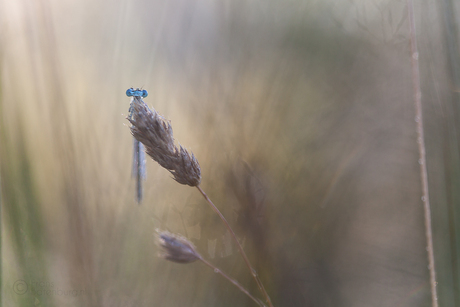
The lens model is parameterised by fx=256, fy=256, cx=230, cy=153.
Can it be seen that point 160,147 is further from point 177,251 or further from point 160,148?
point 177,251

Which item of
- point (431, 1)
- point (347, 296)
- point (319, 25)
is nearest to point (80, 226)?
point (347, 296)

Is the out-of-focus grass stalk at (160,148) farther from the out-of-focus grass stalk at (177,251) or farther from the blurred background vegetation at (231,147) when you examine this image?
the blurred background vegetation at (231,147)

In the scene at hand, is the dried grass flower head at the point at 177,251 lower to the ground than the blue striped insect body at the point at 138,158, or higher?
lower

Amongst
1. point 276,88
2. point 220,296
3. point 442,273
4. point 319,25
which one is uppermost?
point 319,25

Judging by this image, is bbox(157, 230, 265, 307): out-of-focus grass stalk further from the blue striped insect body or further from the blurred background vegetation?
the blurred background vegetation

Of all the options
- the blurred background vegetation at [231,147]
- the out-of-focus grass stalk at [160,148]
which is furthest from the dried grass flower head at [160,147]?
the blurred background vegetation at [231,147]

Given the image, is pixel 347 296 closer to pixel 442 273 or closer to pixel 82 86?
pixel 442 273
